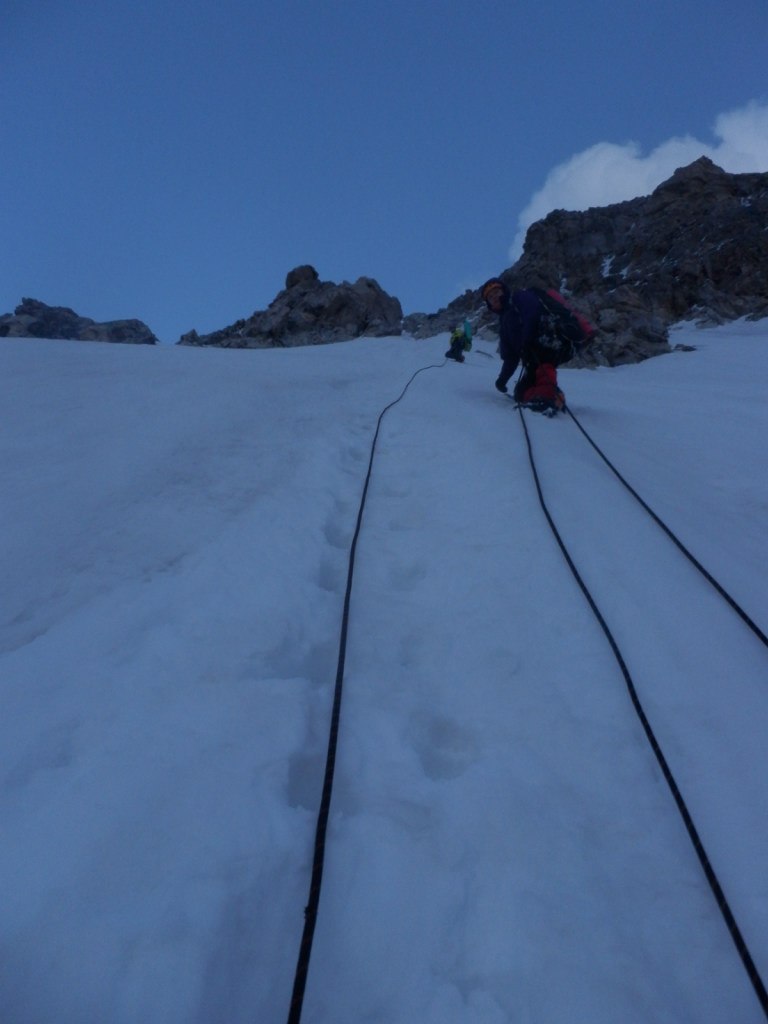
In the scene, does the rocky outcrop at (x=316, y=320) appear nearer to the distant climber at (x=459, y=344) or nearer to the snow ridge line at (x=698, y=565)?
the distant climber at (x=459, y=344)

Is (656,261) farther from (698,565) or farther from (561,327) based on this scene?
(698,565)

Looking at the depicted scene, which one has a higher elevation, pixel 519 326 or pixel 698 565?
pixel 519 326

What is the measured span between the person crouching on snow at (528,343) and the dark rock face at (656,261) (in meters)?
8.94

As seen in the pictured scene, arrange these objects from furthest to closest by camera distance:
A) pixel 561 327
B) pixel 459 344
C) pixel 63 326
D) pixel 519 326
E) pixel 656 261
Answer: pixel 656 261 → pixel 63 326 → pixel 459 344 → pixel 519 326 → pixel 561 327

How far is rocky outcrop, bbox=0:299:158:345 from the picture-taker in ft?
77.4

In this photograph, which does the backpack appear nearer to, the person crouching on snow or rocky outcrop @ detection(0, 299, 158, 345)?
the person crouching on snow

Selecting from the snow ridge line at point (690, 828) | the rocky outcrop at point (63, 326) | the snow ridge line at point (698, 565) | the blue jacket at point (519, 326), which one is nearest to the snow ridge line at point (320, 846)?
the snow ridge line at point (690, 828)

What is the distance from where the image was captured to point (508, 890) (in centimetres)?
140

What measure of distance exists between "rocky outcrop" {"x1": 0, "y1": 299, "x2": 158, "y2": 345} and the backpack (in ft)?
66.1

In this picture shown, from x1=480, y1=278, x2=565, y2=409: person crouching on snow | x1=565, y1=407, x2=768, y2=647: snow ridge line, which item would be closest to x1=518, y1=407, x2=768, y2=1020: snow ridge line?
x1=565, y1=407, x2=768, y2=647: snow ridge line

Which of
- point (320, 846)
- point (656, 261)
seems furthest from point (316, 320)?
point (320, 846)

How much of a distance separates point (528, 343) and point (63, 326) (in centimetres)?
2720

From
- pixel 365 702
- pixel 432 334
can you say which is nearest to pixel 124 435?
pixel 365 702

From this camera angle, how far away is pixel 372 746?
5.82ft
